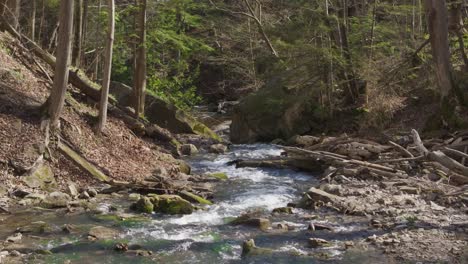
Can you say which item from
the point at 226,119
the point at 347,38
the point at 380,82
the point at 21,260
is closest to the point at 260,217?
the point at 21,260

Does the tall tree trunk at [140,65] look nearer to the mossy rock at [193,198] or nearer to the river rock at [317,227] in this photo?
the mossy rock at [193,198]

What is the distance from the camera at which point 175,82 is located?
85.0 ft

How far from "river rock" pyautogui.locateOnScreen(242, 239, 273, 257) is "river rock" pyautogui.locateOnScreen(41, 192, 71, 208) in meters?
4.53

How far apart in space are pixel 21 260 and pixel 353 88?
20.0 m

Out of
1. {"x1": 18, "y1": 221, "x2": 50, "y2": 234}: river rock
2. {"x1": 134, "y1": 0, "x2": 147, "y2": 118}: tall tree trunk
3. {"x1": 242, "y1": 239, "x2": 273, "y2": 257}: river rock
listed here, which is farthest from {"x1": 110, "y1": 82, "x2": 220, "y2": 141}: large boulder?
{"x1": 242, "y1": 239, "x2": 273, "y2": 257}: river rock

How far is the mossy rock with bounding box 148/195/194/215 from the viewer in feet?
37.2

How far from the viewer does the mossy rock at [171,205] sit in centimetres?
1134

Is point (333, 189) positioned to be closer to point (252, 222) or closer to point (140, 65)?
point (252, 222)

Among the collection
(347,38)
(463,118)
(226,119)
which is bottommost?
(226,119)

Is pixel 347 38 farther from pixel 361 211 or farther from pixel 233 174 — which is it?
pixel 361 211

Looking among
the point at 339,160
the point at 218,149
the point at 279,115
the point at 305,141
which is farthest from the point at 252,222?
the point at 279,115

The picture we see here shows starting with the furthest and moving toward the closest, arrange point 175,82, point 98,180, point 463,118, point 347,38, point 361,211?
point 175,82, point 347,38, point 463,118, point 98,180, point 361,211

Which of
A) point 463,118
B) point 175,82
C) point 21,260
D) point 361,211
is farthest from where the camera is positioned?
point 175,82

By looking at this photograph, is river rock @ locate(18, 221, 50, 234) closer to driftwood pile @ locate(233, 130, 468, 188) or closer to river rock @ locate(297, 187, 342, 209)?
river rock @ locate(297, 187, 342, 209)
